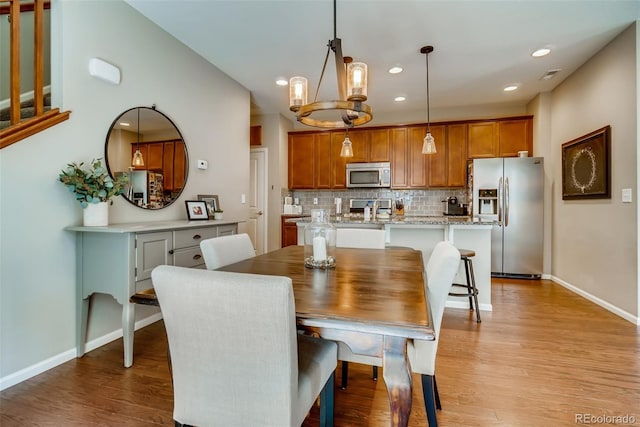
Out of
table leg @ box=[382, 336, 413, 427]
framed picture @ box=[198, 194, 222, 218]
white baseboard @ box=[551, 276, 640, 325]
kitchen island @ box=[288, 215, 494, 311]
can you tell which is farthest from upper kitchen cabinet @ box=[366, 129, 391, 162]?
table leg @ box=[382, 336, 413, 427]

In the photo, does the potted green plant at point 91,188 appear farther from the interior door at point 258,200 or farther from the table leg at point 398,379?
the interior door at point 258,200

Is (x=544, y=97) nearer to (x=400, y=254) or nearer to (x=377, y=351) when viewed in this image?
(x=400, y=254)

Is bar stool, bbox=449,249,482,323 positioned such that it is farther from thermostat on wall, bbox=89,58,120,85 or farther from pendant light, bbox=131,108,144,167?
thermostat on wall, bbox=89,58,120,85

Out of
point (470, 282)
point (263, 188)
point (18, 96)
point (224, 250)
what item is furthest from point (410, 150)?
point (18, 96)

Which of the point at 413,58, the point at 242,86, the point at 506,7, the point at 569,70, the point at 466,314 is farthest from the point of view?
the point at 242,86

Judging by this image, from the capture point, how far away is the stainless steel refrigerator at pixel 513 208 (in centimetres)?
441

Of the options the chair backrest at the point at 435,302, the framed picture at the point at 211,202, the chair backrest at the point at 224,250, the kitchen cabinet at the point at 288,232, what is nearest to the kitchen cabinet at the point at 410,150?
the kitchen cabinet at the point at 288,232

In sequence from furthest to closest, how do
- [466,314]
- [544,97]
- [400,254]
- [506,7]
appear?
[544,97] → [466,314] → [506,7] → [400,254]

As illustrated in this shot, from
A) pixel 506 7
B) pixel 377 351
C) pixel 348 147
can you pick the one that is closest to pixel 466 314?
pixel 348 147

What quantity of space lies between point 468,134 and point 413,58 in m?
2.11

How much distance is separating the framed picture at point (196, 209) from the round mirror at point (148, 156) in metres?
0.15

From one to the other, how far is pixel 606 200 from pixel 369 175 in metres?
3.07

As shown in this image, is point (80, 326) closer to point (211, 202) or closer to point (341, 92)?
point (211, 202)

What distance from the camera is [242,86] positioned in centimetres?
420
